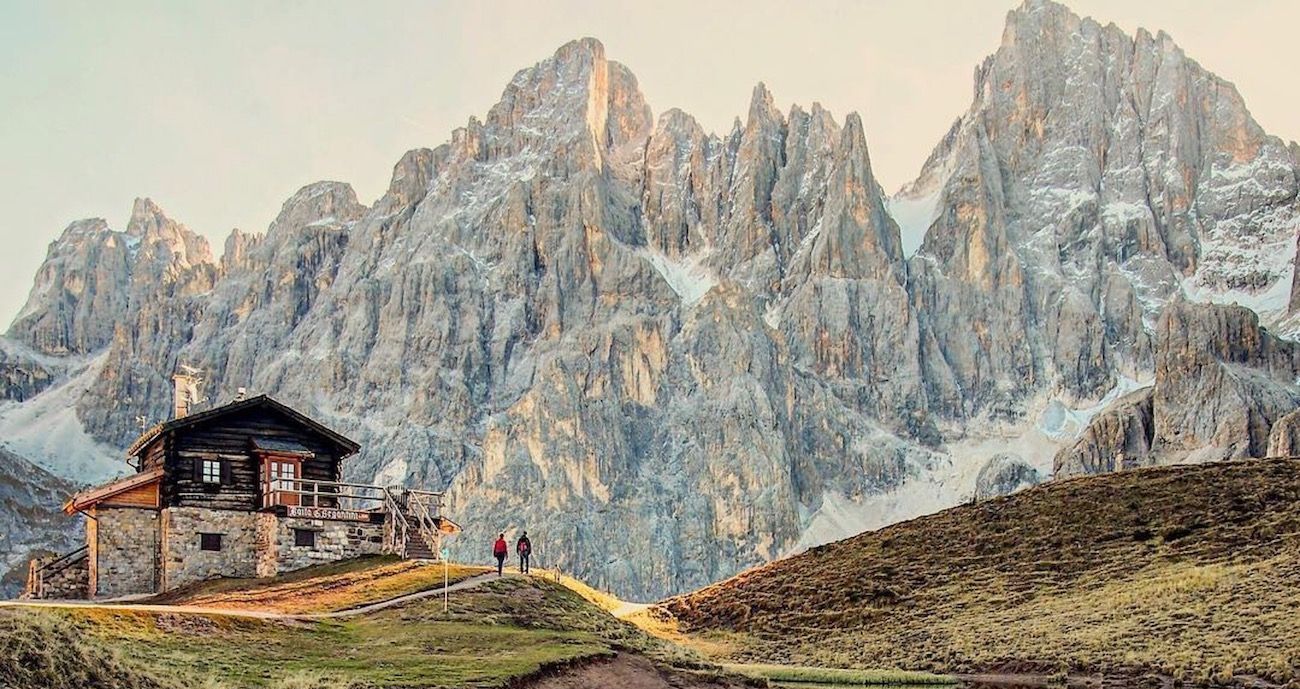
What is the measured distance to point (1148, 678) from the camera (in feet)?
113

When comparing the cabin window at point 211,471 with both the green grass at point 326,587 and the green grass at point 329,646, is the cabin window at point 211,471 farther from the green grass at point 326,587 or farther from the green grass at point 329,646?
the green grass at point 329,646

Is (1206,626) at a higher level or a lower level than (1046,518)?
lower

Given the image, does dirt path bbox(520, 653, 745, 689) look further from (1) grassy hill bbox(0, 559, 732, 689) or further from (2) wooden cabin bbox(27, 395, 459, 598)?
(2) wooden cabin bbox(27, 395, 459, 598)

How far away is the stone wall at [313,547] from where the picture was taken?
5084cm

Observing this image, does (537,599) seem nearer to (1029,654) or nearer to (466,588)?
(466,588)

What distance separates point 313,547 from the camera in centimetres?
5141

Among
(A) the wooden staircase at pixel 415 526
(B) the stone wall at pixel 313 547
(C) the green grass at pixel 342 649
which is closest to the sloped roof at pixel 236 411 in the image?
(A) the wooden staircase at pixel 415 526

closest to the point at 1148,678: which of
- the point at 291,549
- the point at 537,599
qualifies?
the point at 537,599

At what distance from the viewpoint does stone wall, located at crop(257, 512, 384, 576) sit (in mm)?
50844

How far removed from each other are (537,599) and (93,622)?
15.3 metres

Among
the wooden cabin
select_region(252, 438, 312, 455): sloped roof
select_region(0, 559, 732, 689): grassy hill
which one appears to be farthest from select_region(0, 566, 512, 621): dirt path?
select_region(252, 438, 312, 455): sloped roof

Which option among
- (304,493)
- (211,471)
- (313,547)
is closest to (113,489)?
(211,471)

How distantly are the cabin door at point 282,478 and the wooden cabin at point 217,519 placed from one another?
1.9 inches

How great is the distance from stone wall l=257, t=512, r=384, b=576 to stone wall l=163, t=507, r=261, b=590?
61 centimetres
